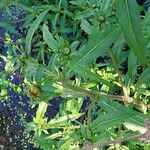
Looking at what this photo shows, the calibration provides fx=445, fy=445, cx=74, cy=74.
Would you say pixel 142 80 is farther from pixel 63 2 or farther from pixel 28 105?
pixel 28 105

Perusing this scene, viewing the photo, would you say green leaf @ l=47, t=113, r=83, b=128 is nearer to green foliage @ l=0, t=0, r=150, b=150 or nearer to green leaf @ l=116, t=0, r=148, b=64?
green foliage @ l=0, t=0, r=150, b=150

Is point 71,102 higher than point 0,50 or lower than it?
higher

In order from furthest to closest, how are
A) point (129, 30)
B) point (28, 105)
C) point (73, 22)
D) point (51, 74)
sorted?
1. point (28, 105)
2. point (73, 22)
3. point (51, 74)
4. point (129, 30)

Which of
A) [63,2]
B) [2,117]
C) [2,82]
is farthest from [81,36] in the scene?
[2,117]

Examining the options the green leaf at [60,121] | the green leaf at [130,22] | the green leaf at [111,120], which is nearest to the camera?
the green leaf at [130,22]

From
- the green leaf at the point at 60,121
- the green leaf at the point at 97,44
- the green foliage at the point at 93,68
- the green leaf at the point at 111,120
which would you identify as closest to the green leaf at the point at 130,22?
A: the green foliage at the point at 93,68

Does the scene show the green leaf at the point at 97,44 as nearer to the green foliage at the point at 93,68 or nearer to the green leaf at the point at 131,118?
the green foliage at the point at 93,68

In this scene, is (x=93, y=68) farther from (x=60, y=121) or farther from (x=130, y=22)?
(x=130, y=22)
